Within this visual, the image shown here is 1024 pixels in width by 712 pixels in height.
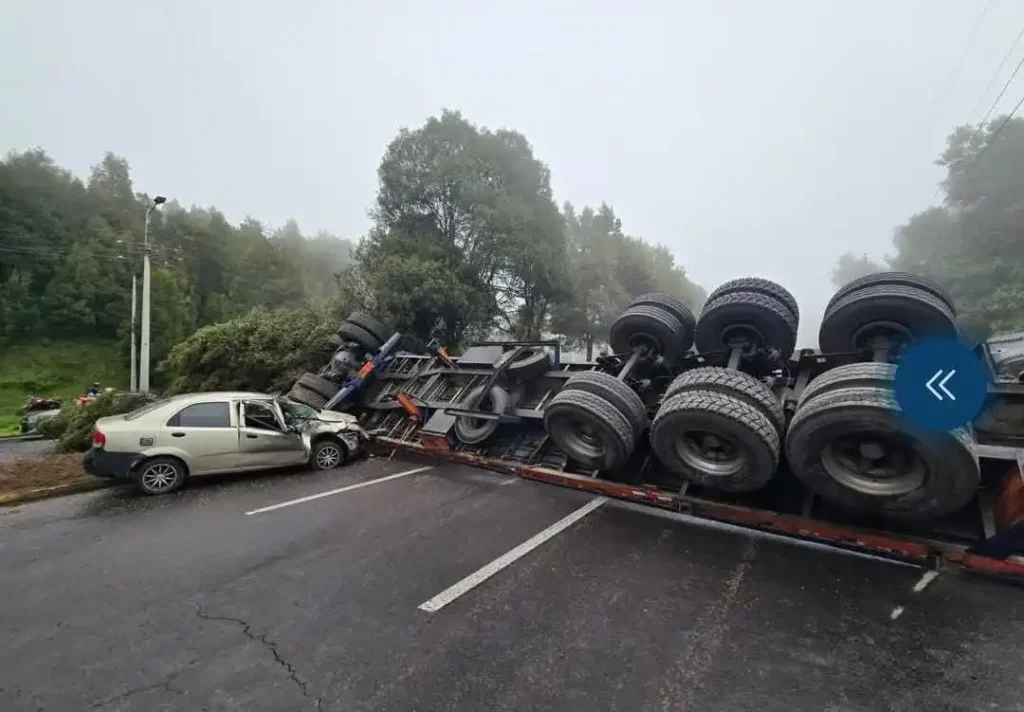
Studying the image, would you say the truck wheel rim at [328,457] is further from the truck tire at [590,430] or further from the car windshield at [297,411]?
the truck tire at [590,430]

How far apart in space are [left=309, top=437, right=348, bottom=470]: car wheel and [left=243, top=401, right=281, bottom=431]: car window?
26.1 inches

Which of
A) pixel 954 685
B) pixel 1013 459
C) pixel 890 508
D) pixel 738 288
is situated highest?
pixel 738 288

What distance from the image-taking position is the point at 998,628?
3066 millimetres

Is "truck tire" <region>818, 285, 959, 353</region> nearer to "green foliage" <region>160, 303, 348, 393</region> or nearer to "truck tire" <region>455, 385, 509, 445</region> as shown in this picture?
"truck tire" <region>455, 385, 509, 445</region>

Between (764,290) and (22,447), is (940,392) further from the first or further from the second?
(22,447)

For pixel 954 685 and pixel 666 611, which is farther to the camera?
pixel 666 611

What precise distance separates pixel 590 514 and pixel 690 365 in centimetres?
248

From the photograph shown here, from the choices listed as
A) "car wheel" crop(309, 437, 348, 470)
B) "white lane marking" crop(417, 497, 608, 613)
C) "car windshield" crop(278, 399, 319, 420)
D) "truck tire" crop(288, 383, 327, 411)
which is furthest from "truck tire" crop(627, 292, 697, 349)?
"truck tire" crop(288, 383, 327, 411)

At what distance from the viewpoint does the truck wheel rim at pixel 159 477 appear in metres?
6.02

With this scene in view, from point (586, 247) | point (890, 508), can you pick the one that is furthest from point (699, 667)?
point (586, 247)

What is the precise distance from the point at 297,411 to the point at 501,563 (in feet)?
15.9

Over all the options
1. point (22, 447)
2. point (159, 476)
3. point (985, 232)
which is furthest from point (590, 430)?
point (985, 232)

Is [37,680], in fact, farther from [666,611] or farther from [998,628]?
[998,628]

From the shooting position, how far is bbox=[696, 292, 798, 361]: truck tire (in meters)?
5.64
